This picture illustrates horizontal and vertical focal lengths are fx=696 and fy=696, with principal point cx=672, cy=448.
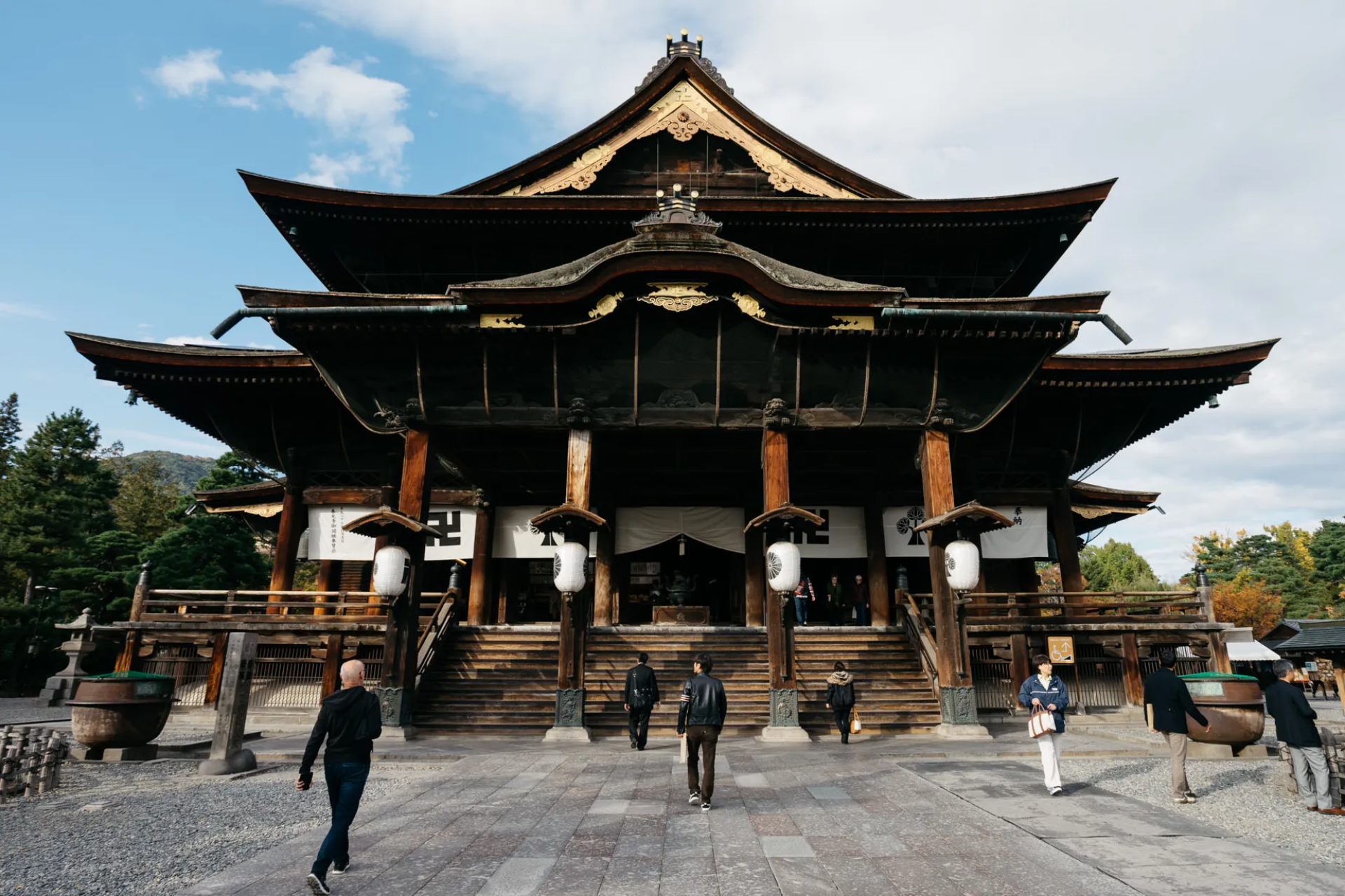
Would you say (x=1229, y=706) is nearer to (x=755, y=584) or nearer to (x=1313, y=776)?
(x=1313, y=776)

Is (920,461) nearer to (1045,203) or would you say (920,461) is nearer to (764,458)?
(764,458)

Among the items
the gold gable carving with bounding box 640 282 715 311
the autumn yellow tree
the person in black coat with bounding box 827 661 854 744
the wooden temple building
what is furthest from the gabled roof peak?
the autumn yellow tree

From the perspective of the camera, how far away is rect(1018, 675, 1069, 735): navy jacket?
8.38 m

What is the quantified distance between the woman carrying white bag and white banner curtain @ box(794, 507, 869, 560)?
12254mm

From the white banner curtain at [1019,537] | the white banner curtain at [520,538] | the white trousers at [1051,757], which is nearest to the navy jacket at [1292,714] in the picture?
the white trousers at [1051,757]

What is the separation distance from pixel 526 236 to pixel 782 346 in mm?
9313

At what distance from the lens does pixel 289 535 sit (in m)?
19.3

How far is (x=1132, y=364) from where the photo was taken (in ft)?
56.7

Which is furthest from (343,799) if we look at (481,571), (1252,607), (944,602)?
(1252,607)

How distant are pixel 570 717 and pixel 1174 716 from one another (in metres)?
9.54

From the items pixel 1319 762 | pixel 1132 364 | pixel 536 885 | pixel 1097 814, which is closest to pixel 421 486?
pixel 536 885

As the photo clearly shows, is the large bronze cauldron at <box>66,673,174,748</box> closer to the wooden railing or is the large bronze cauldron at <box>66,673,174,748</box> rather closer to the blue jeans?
the blue jeans

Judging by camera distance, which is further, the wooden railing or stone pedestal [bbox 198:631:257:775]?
the wooden railing

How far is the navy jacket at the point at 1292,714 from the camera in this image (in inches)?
319
